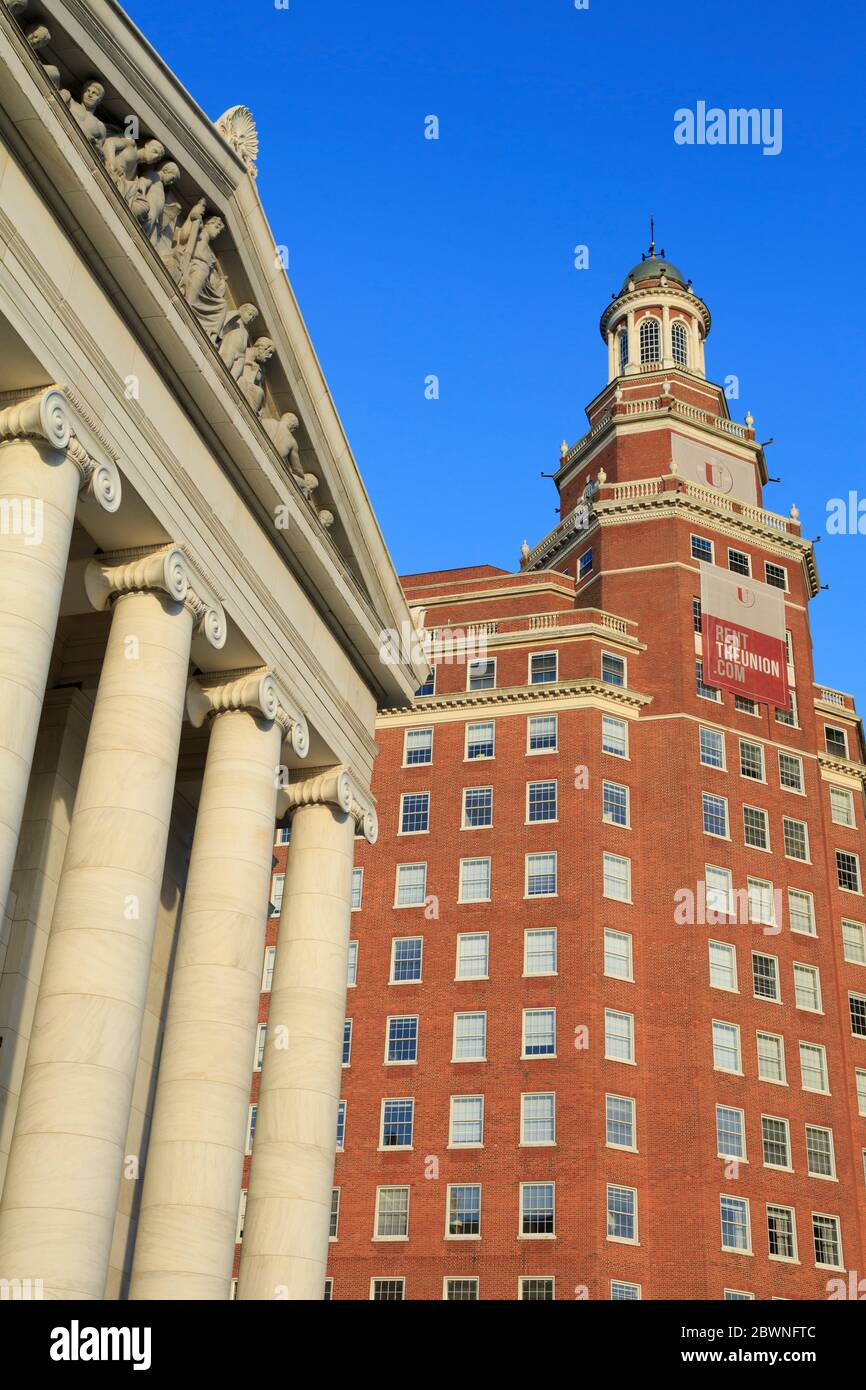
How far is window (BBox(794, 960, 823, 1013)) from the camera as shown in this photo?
276 feet

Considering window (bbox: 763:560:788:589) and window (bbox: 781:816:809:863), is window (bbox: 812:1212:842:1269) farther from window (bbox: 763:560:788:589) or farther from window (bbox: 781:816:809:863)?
window (bbox: 763:560:788:589)

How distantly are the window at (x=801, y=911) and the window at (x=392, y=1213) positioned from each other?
26.7m

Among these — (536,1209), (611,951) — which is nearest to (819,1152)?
(611,951)

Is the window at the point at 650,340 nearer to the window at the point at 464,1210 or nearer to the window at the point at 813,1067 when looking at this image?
the window at the point at 813,1067

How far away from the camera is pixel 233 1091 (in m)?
28.9

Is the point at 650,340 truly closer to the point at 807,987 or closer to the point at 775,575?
the point at 775,575

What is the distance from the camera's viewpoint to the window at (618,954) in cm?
8025

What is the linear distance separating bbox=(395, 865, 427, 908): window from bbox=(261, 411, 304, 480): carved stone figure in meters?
52.2

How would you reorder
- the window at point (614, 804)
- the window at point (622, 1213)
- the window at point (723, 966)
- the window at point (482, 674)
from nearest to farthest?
the window at point (622, 1213) → the window at point (723, 966) → the window at point (614, 804) → the window at point (482, 674)

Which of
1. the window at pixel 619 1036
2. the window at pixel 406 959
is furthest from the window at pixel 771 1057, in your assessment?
the window at pixel 406 959

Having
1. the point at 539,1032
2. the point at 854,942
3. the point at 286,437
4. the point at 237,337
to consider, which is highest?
the point at 854,942

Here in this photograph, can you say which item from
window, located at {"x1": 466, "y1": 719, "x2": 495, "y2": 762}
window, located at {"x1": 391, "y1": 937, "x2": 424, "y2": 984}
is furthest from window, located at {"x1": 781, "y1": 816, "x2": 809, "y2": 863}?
window, located at {"x1": 391, "y1": 937, "x2": 424, "y2": 984}

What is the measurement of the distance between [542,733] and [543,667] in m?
4.86

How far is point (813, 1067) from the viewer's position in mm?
82562
